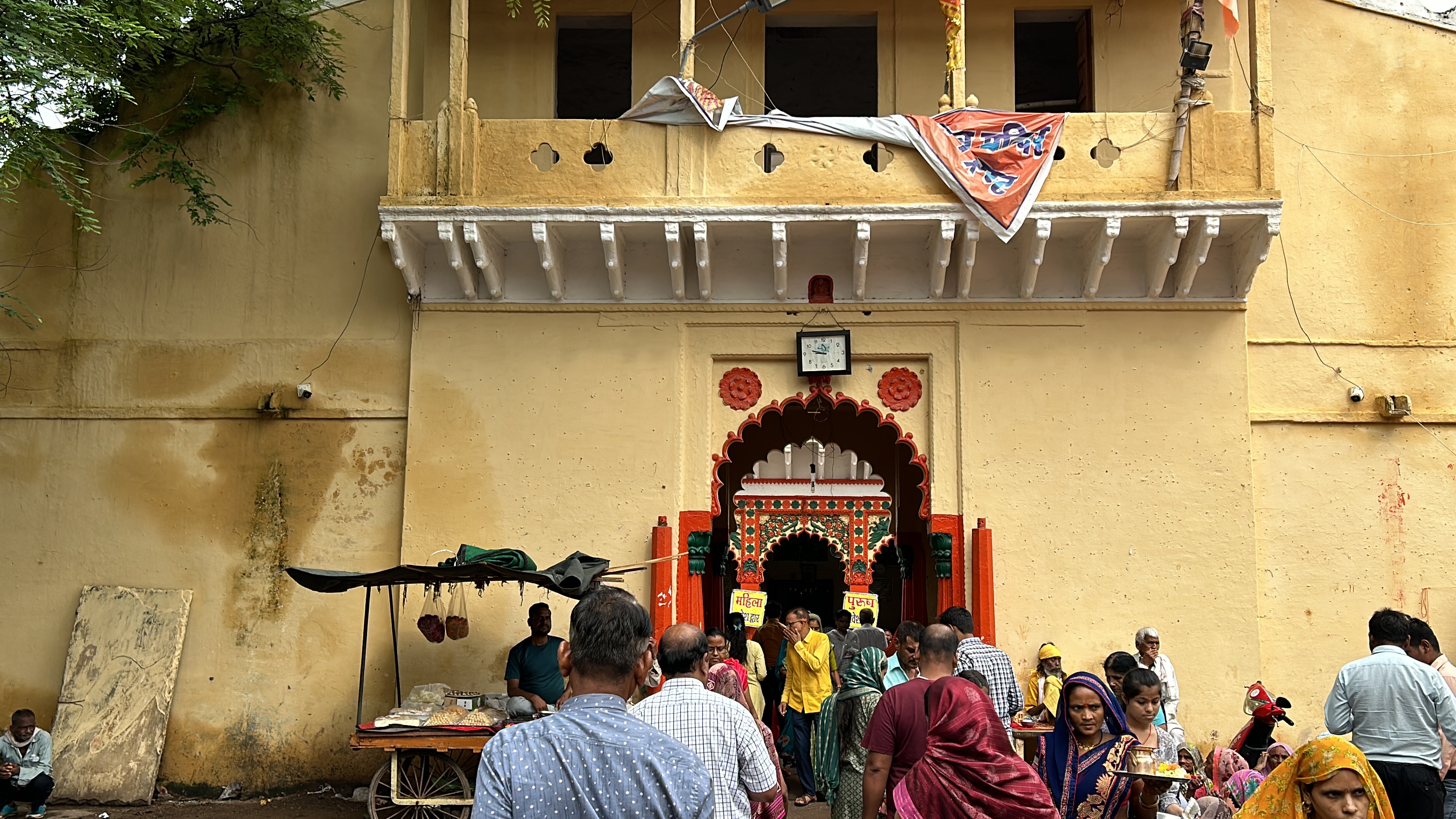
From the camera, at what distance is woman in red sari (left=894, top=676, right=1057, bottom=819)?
15.5 ft

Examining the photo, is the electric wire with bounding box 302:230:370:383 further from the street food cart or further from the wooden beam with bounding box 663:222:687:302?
the wooden beam with bounding box 663:222:687:302

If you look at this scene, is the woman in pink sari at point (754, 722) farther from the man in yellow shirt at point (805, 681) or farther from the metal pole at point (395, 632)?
the metal pole at point (395, 632)

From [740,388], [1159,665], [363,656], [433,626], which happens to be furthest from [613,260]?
[1159,665]

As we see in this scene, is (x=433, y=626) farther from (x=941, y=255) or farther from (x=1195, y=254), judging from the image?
(x=1195, y=254)

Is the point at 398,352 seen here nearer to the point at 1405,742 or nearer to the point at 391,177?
the point at 391,177

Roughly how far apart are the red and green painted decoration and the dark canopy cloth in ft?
5.73

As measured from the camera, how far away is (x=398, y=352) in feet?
36.0

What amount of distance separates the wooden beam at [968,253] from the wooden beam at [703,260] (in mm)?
2090

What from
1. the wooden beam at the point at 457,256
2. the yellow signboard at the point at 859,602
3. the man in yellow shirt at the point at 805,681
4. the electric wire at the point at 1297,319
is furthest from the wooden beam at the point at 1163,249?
the wooden beam at the point at 457,256

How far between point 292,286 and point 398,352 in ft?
3.82

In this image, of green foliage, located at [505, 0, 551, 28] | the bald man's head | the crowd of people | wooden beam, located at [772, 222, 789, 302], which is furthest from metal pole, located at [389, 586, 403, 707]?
the bald man's head

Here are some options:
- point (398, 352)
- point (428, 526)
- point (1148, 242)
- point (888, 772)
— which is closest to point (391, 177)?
point (398, 352)

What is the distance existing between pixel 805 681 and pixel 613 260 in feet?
12.2

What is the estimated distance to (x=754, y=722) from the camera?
4469 mm
